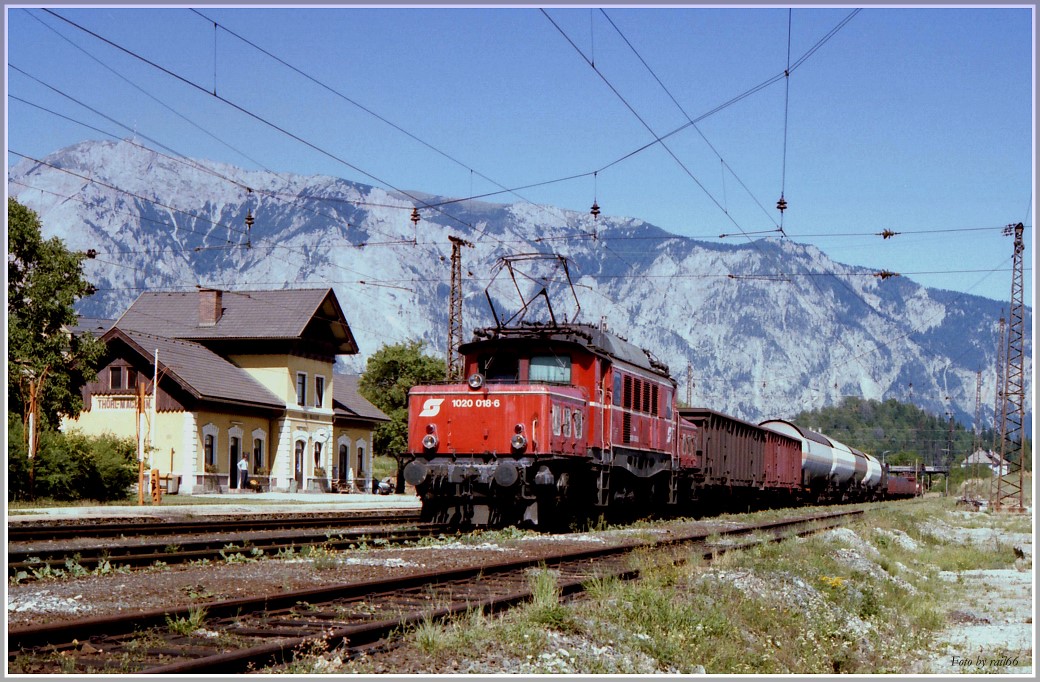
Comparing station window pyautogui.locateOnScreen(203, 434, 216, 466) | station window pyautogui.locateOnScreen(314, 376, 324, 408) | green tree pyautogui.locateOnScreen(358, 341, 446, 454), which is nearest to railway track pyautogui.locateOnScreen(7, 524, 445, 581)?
station window pyautogui.locateOnScreen(203, 434, 216, 466)

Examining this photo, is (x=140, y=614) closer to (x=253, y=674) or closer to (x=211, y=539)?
(x=253, y=674)

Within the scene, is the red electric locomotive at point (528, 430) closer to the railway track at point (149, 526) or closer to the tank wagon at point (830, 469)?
the railway track at point (149, 526)

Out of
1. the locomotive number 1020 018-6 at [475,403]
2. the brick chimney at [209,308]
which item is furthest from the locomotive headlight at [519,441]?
the brick chimney at [209,308]

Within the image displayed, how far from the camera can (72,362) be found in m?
36.8

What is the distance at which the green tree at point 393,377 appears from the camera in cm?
7769

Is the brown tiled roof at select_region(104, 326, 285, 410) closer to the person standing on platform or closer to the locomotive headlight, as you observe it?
the person standing on platform

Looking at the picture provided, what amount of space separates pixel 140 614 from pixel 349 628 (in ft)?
5.68

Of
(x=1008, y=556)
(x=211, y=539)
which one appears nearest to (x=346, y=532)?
(x=211, y=539)

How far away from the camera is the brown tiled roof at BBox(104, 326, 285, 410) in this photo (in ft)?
151

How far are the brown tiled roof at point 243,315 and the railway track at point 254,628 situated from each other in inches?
1649

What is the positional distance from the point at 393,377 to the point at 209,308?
2553cm

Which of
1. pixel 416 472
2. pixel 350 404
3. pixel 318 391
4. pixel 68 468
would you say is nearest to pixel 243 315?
pixel 318 391

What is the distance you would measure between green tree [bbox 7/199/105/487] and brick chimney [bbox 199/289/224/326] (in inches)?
696

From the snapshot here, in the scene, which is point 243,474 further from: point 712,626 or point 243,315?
point 712,626
